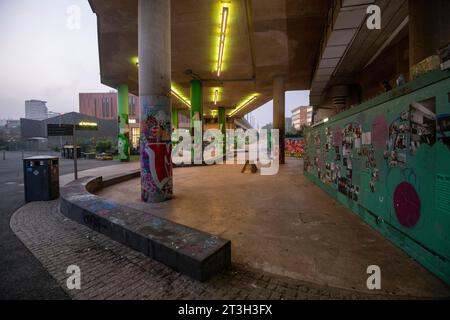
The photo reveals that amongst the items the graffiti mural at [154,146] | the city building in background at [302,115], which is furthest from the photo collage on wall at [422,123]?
the city building in background at [302,115]

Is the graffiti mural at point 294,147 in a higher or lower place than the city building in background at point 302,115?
lower

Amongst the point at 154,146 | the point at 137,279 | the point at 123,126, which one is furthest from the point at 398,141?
the point at 123,126

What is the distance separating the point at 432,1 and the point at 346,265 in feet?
21.7

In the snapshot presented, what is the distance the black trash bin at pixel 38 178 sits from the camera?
6343mm

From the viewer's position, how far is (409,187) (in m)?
3.28

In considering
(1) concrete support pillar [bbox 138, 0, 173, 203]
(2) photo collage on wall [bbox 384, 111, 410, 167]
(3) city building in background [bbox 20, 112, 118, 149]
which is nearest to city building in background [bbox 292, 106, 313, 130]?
(3) city building in background [bbox 20, 112, 118, 149]

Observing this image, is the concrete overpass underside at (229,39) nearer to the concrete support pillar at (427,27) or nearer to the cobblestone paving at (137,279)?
the concrete support pillar at (427,27)

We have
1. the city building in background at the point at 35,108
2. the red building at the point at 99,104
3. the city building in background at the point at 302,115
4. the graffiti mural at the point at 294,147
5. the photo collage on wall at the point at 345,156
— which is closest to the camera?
the photo collage on wall at the point at 345,156

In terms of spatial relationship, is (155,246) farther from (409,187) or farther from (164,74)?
(164,74)

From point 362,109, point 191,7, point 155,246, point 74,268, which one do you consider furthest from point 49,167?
point 362,109

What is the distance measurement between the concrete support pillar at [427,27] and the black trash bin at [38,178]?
33.8 ft

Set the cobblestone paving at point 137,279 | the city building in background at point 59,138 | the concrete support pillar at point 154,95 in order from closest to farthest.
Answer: the cobblestone paving at point 137,279 → the concrete support pillar at point 154,95 → the city building in background at point 59,138
